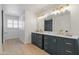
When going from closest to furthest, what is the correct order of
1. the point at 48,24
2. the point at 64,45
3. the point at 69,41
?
the point at 69,41
the point at 64,45
the point at 48,24

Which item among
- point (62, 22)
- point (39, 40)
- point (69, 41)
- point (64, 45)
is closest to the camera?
point (69, 41)

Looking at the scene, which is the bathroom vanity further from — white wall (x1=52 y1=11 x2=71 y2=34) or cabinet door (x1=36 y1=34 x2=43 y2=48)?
cabinet door (x1=36 y1=34 x2=43 y2=48)

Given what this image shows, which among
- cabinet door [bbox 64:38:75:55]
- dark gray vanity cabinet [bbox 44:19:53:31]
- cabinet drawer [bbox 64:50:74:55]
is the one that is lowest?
cabinet drawer [bbox 64:50:74:55]

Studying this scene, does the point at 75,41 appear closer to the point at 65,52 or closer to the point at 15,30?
the point at 65,52

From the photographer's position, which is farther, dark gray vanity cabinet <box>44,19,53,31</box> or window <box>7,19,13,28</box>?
dark gray vanity cabinet <box>44,19,53,31</box>

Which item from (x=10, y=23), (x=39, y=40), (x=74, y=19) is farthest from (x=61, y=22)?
(x=39, y=40)

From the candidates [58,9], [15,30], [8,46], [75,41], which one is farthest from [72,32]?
[8,46]

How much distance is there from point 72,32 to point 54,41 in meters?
0.60

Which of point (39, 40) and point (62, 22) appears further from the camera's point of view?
point (39, 40)

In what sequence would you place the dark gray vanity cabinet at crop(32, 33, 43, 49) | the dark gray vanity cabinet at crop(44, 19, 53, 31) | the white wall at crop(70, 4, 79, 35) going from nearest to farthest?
the white wall at crop(70, 4, 79, 35) → the dark gray vanity cabinet at crop(44, 19, 53, 31) → the dark gray vanity cabinet at crop(32, 33, 43, 49)

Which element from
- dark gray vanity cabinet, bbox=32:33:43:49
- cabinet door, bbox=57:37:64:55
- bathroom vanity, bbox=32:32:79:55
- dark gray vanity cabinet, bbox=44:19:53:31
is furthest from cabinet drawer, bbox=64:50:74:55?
dark gray vanity cabinet, bbox=32:33:43:49

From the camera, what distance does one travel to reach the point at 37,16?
397 centimetres

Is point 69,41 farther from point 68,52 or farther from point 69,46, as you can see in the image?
point 68,52

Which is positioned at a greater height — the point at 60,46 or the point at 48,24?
the point at 48,24
